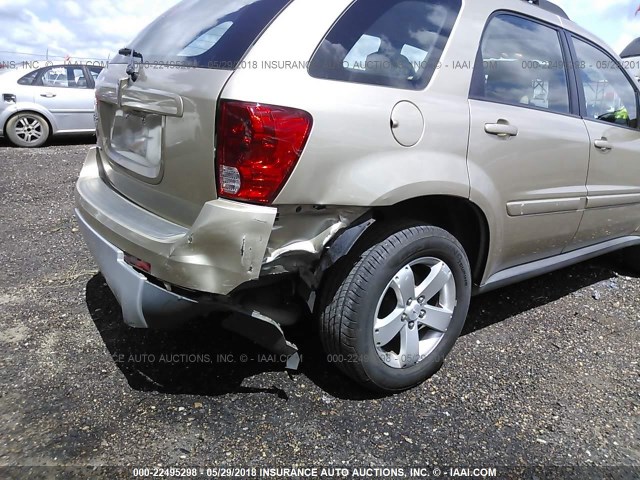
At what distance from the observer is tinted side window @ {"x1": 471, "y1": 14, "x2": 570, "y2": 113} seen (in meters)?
2.54

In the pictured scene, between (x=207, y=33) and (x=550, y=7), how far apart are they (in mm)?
2182

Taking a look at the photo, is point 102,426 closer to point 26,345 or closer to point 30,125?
point 26,345

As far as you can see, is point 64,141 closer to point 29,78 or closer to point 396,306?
point 29,78

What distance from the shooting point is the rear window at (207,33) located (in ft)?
6.50

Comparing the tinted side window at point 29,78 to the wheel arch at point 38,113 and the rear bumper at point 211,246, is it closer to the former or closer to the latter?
the wheel arch at point 38,113

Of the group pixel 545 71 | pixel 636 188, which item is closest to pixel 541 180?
pixel 545 71

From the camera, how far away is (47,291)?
11.0 feet

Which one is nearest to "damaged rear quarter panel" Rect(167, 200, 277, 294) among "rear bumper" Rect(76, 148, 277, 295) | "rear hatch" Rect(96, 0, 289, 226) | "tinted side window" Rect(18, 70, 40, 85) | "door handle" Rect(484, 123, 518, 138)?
"rear bumper" Rect(76, 148, 277, 295)

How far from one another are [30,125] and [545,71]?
8.28 meters

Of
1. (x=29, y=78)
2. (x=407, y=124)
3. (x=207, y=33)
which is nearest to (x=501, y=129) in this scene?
(x=407, y=124)

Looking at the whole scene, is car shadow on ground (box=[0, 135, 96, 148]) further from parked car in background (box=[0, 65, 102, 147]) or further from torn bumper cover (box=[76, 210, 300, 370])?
torn bumper cover (box=[76, 210, 300, 370])

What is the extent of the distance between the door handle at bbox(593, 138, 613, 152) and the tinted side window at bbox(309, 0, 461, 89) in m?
1.32

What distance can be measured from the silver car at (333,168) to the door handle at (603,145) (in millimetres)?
258

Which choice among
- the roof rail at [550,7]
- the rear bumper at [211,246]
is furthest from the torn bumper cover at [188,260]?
the roof rail at [550,7]
